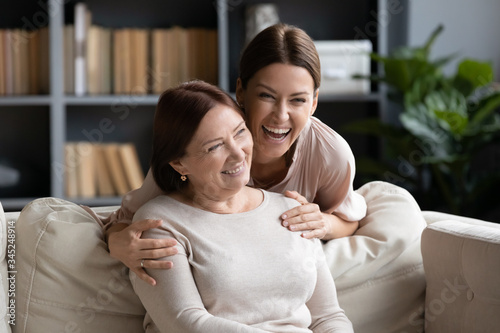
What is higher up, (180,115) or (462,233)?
(180,115)

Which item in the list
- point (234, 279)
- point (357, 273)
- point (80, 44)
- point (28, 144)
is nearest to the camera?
point (234, 279)

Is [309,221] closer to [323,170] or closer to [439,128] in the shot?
[323,170]

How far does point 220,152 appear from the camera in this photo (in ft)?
4.54

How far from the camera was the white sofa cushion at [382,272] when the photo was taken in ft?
5.39

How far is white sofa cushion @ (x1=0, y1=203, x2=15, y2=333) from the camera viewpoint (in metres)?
1.41

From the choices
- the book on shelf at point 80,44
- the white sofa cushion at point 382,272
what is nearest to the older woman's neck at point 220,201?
the white sofa cushion at point 382,272

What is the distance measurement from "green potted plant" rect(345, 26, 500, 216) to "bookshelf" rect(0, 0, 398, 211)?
0.26 m

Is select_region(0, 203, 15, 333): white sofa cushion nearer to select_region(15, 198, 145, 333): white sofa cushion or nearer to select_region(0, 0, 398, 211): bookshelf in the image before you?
select_region(15, 198, 145, 333): white sofa cushion

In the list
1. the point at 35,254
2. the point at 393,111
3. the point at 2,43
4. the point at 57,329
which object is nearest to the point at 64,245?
the point at 35,254

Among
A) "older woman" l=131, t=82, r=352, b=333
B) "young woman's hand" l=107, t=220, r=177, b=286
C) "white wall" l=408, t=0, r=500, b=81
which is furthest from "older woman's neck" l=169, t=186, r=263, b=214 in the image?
"white wall" l=408, t=0, r=500, b=81

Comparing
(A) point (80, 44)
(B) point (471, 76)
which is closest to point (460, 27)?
(B) point (471, 76)

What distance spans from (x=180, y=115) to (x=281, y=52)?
29 centimetres

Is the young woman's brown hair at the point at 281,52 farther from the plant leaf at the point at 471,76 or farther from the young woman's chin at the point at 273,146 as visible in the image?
the plant leaf at the point at 471,76

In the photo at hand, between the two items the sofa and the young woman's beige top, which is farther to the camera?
the young woman's beige top
